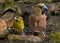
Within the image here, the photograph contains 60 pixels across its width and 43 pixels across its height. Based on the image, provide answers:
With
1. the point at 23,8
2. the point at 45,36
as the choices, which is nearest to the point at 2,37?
the point at 45,36

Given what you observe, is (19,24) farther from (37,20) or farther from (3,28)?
(3,28)

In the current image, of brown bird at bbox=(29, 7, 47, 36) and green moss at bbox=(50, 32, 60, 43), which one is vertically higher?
brown bird at bbox=(29, 7, 47, 36)

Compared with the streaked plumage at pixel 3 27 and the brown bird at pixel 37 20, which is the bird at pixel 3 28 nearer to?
the streaked plumage at pixel 3 27

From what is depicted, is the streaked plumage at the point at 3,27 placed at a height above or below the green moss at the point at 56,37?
above

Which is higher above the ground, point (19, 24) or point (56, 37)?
point (19, 24)

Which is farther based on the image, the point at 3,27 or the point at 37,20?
the point at 3,27

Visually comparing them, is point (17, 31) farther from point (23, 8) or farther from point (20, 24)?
point (23, 8)

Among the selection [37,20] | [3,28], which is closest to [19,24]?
[37,20]

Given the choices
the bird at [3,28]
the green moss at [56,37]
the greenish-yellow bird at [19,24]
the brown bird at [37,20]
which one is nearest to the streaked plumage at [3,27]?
the bird at [3,28]

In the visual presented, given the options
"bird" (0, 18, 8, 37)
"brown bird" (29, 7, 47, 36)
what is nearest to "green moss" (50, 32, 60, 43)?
"brown bird" (29, 7, 47, 36)

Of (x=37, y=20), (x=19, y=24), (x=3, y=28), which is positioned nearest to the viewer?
(x=19, y=24)

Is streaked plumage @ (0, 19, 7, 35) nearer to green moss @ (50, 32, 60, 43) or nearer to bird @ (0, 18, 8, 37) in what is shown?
bird @ (0, 18, 8, 37)

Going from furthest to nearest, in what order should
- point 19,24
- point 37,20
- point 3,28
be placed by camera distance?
point 3,28 → point 37,20 → point 19,24

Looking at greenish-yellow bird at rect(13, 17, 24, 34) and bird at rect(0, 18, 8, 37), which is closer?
greenish-yellow bird at rect(13, 17, 24, 34)
